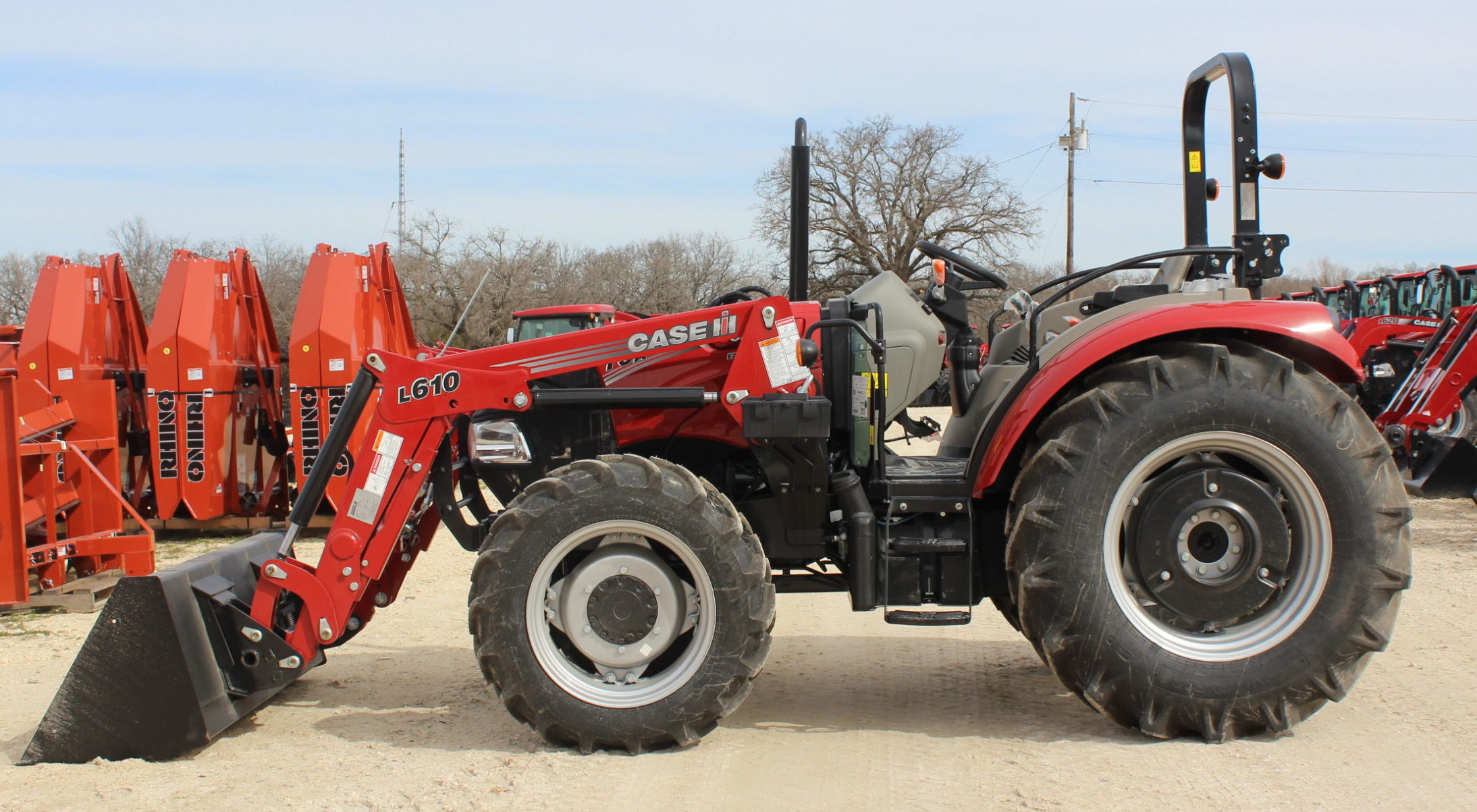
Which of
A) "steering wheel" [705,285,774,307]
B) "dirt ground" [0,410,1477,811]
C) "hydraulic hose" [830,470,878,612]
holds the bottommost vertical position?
"dirt ground" [0,410,1477,811]

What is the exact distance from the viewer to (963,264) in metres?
4.82

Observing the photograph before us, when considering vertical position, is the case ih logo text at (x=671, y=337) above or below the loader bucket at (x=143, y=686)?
above

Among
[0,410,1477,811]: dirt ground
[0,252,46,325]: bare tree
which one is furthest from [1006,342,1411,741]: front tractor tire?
[0,252,46,325]: bare tree

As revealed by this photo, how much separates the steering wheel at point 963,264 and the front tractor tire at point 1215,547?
90cm

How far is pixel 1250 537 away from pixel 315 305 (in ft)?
26.0

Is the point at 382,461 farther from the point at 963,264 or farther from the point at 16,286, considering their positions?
the point at 16,286

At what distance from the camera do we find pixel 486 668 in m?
3.95

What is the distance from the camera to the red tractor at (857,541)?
3.92 m

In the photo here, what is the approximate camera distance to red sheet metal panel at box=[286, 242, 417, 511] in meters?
9.52

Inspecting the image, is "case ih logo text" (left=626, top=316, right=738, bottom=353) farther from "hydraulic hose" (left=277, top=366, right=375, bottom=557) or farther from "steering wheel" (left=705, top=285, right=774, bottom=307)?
"hydraulic hose" (left=277, top=366, right=375, bottom=557)

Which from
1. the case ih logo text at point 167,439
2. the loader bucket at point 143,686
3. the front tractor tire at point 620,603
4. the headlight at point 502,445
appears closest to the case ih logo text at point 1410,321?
the front tractor tire at point 620,603

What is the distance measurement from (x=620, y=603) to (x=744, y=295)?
1.57 m

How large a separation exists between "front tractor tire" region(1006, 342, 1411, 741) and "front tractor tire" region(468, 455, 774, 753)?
3.27ft

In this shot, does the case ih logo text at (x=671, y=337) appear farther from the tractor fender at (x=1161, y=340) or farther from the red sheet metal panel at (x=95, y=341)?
the red sheet metal panel at (x=95, y=341)
